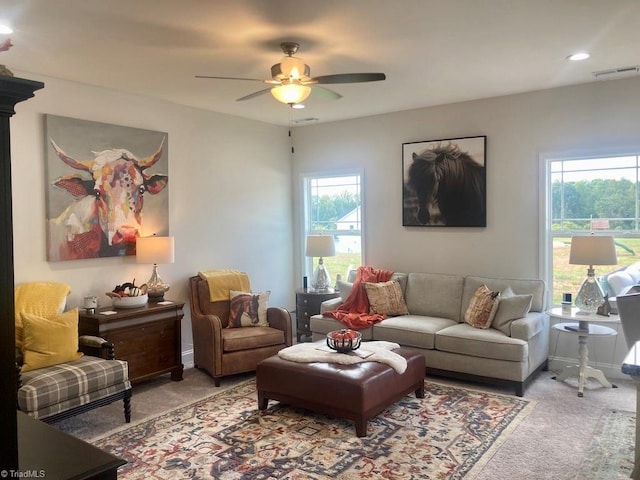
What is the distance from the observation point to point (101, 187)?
14.8 ft

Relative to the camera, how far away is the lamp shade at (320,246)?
5.84 meters

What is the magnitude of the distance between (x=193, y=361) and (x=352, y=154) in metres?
3.05

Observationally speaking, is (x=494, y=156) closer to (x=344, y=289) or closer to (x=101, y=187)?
(x=344, y=289)

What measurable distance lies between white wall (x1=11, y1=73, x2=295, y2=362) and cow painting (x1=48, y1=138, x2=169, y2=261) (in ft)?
0.37

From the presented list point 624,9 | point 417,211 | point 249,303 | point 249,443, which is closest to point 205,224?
point 249,303

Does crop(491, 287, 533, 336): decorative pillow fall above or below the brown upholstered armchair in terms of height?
above

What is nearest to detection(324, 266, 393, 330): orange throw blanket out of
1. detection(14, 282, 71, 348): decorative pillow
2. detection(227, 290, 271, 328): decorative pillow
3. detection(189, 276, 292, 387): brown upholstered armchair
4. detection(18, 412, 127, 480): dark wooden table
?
detection(189, 276, 292, 387): brown upholstered armchair

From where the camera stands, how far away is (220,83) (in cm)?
440

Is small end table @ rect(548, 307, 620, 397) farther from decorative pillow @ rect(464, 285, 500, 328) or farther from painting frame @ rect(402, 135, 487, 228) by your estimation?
painting frame @ rect(402, 135, 487, 228)

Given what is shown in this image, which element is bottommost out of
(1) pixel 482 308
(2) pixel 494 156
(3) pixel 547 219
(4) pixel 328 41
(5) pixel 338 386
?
(5) pixel 338 386

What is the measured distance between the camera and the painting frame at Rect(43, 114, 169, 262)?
4184 mm

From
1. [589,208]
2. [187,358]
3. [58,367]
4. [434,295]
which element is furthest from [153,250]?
[589,208]

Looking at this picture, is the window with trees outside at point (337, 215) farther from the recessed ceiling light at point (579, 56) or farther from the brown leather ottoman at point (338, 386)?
the recessed ceiling light at point (579, 56)

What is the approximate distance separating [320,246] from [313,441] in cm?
284
